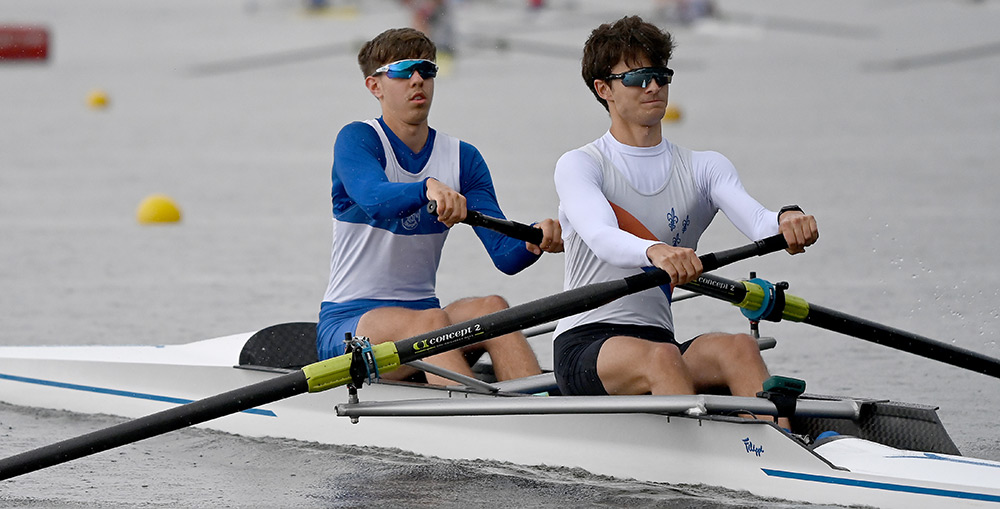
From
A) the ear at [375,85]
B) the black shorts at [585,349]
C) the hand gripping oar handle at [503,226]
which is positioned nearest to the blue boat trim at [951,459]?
the black shorts at [585,349]

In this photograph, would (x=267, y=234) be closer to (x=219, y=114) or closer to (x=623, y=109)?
(x=623, y=109)

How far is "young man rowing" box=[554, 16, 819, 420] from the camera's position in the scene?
4.14 m

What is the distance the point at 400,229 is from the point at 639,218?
3.06 ft

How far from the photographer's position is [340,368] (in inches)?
164

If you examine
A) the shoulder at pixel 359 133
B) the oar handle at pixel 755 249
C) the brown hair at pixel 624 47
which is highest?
the brown hair at pixel 624 47

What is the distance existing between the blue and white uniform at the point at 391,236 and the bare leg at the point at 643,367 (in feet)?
1.98

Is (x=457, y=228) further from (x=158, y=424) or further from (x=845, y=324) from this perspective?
(x=158, y=424)

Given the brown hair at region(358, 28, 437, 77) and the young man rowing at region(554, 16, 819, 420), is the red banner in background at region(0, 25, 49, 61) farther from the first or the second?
the young man rowing at region(554, 16, 819, 420)

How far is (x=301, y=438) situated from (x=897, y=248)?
5.06m

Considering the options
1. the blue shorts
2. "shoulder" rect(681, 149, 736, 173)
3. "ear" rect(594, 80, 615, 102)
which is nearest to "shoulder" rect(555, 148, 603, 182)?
"ear" rect(594, 80, 615, 102)

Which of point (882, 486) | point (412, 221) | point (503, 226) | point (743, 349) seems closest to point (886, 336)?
point (743, 349)

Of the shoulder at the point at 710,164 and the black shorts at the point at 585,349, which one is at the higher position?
the shoulder at the point at 710,164

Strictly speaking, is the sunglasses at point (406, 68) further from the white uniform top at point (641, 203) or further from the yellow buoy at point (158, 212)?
the yellow buoy at point (158, 212)

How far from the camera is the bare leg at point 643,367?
13.5 feet
